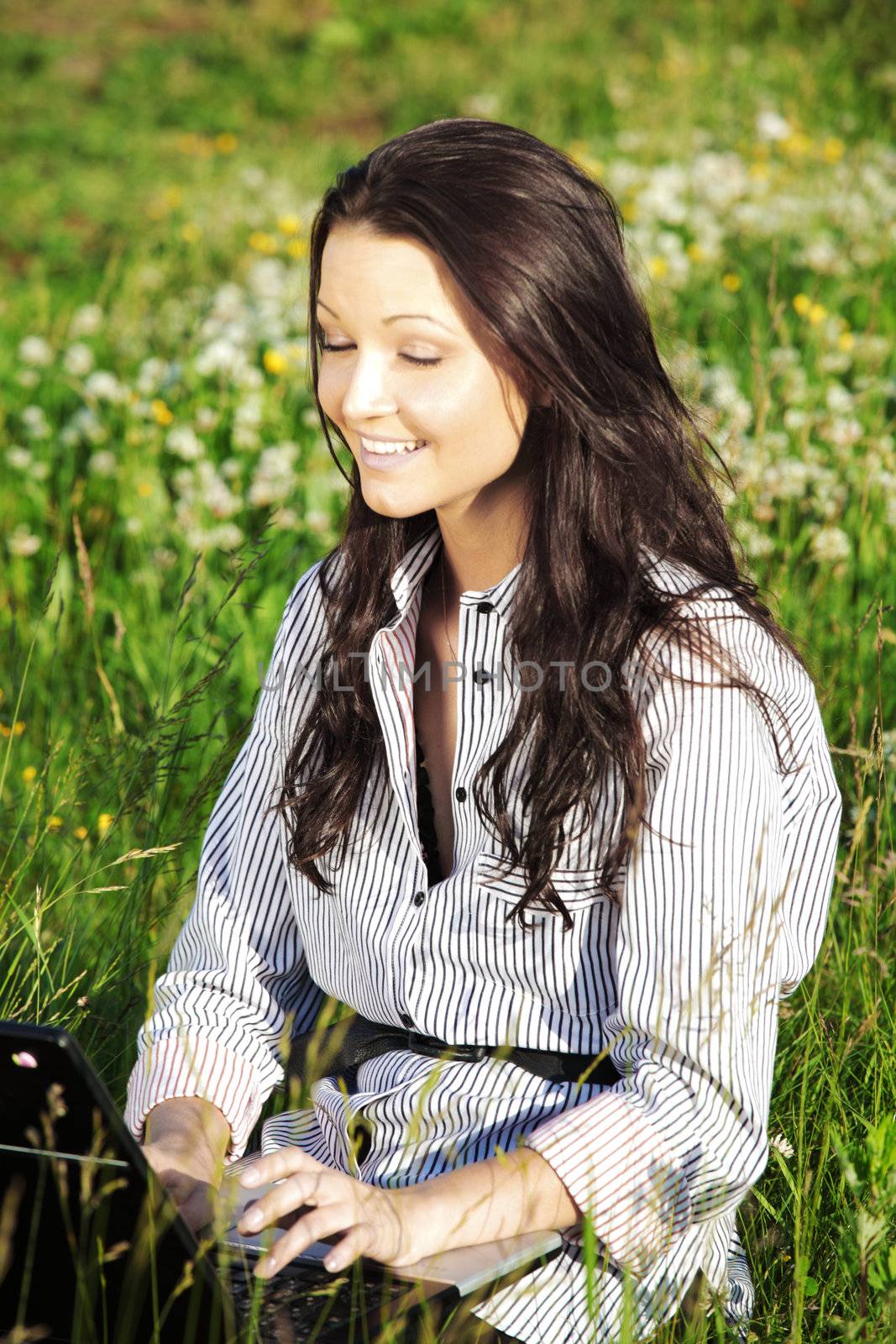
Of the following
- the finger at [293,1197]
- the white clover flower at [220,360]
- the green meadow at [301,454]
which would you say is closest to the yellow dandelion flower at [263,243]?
the green meadow at [301,454]

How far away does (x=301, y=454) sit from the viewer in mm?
4051

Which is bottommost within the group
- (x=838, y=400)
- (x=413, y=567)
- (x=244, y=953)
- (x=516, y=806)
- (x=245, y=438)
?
(x=244, y=953)

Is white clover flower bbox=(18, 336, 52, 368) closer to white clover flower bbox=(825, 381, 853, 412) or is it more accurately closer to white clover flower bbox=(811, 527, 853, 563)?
white clover flower bbox=(825, 381, 853, 412)

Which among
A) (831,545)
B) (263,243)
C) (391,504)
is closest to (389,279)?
(391,504)

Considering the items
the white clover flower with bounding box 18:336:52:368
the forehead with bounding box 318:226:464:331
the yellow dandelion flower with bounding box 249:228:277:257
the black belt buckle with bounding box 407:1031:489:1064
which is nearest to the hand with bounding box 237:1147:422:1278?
the black belt buckle with bounding box 407:1031:489:1064

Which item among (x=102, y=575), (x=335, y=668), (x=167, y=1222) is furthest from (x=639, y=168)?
(x=167, y=1222)

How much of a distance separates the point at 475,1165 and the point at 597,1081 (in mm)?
235

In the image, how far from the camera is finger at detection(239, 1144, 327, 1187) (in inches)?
55.6

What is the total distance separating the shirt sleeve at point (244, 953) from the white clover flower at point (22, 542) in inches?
72.9

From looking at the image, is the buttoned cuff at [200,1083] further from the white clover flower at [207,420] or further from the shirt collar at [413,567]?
the white clover flower at [207,420]

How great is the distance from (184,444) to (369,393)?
2.36 metres

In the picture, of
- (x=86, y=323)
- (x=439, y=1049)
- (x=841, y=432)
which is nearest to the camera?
(x=439, y=1049)

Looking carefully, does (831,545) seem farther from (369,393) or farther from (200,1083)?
(200,1083)

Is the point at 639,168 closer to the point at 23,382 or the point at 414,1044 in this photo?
the point at 23,382
